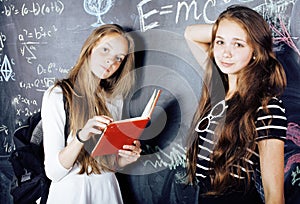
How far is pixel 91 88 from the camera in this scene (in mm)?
1967

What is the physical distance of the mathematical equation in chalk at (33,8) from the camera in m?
2.12

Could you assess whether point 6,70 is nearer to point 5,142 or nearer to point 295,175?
point 5,142

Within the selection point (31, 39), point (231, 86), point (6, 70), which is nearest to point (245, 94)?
point (231, 86)

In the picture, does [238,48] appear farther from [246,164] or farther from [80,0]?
[80,0]

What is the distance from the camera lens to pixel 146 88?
6.34 ft

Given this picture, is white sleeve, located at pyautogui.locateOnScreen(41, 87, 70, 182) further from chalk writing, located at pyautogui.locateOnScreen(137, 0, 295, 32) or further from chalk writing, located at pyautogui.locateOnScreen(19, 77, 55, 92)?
chalk writing, located at pyautogui.locateOnScreen(137, 0, 295, 32)

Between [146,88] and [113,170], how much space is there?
417mm

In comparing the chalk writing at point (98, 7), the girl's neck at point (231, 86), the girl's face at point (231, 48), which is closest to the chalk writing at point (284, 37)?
the girl's face at point (231, 48)

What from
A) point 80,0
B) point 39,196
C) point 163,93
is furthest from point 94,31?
point 39,196

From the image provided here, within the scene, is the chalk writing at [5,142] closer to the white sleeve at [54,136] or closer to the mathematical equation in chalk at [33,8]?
the white sleeve at [54,136]

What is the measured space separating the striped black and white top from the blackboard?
0.21ft

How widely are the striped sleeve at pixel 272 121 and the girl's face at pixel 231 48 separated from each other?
0.19m

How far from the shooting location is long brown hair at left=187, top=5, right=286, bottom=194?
62.9 inches

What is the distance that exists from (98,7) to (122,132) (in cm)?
64
